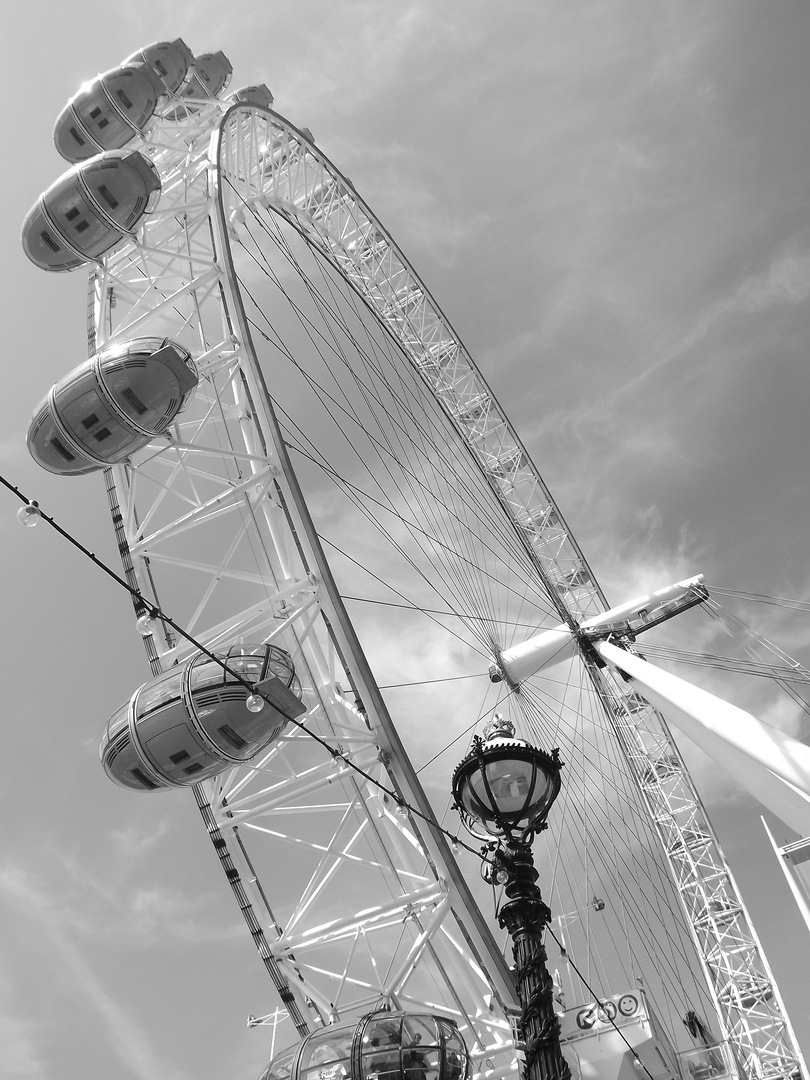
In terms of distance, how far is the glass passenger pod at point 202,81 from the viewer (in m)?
20.8

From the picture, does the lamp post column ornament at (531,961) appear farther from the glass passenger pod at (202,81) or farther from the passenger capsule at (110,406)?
the glass passenger pod at (202,81)

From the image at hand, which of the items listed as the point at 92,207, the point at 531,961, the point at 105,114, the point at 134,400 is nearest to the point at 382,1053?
the point at 531,961

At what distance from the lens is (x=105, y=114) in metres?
18.4

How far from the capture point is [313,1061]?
29.6ft

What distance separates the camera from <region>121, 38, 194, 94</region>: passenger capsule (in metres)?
19.3

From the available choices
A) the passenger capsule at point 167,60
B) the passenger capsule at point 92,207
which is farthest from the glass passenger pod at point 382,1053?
the passenger capsule at point 167,60

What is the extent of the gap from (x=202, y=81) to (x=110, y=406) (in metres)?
11.2

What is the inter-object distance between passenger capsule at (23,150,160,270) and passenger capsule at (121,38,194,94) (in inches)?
169

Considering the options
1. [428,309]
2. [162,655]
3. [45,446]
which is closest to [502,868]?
[162,655]

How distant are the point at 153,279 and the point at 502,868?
1438 centimetres

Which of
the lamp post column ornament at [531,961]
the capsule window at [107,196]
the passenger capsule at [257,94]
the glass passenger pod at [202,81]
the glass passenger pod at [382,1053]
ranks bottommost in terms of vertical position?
the lamp post column ornament at [531,961]

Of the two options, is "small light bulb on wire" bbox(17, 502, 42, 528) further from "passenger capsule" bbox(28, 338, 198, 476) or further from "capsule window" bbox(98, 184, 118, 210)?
"capsule window" bbox(98, 184, 118, 210)

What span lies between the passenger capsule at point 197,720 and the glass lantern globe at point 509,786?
5.83m

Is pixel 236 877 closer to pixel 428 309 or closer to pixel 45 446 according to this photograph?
pixel 45 446
